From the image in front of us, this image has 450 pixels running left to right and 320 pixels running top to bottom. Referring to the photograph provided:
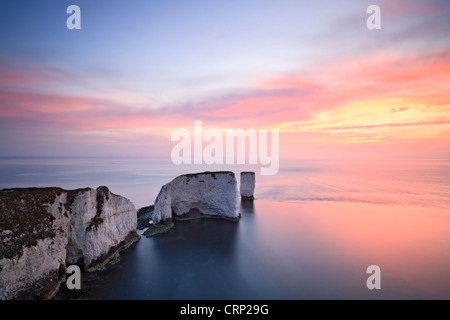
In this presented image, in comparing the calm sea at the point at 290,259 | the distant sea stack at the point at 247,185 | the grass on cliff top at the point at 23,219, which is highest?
the grass on cliff top at the point at 23,219

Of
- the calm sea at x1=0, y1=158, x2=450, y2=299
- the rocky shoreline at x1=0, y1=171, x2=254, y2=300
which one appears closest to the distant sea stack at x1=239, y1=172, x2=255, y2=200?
the calm sea at x1=0, y1=158, x2=450, y2=299

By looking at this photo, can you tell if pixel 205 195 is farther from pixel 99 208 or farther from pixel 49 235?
pixel 49 235

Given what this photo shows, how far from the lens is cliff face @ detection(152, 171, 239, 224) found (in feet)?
117

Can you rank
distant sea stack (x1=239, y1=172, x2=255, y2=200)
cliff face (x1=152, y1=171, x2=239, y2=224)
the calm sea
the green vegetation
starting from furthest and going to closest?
distant sea stack (x1=239, y1=172, x2=255, y2=200) → cliff face (x1=152, y1=171, x2=239, y2=224) → the green vegetation → the calm sea

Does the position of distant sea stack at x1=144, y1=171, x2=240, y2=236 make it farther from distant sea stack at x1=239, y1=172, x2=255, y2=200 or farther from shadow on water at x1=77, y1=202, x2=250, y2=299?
distant sea stack at x1=239, y1=172, x2=255, y2=200

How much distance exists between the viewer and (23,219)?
14.8m

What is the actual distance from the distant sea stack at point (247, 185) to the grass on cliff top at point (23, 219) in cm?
3860

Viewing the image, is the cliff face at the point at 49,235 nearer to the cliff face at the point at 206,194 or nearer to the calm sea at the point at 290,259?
the calm sea at the point at 290,259

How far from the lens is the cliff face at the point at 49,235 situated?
1345cm

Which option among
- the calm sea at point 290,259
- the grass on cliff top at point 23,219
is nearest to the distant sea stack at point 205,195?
the calm sea at point 290,259

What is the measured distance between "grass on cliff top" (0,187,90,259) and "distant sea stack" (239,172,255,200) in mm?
38600

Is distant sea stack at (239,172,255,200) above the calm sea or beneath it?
above

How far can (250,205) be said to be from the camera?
4797 centimetres

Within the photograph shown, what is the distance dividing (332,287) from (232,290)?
26.9ft
